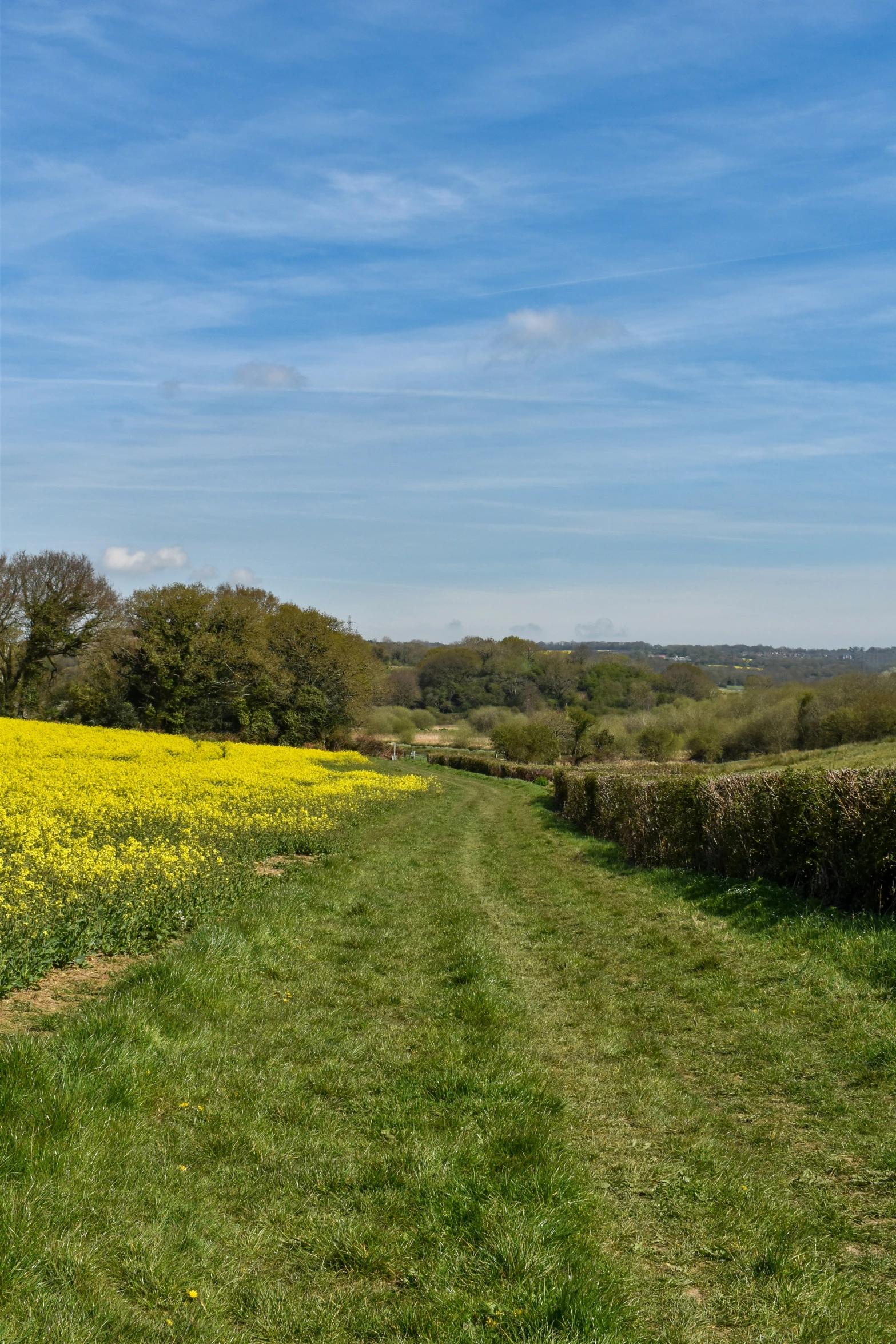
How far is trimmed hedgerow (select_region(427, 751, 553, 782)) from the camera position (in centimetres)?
5562

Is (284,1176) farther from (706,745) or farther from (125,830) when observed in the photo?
(706,745)

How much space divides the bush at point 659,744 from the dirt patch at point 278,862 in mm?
64326

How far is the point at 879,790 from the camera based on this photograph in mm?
10414

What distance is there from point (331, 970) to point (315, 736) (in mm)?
58800

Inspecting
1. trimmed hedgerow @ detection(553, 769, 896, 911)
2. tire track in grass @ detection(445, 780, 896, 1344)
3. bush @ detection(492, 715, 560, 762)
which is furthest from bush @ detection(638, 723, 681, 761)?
tire track in grass @ detection(445, 780, 896, 1344)

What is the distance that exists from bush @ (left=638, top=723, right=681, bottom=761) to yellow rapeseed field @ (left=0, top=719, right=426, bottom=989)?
5096 cm

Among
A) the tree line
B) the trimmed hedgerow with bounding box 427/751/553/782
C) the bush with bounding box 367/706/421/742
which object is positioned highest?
the tree line

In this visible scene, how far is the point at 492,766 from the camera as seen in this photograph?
60.4 m

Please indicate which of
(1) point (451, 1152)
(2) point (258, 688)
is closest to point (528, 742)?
(2) point (258, 688)

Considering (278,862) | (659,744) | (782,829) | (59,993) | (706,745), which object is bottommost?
(659,744)

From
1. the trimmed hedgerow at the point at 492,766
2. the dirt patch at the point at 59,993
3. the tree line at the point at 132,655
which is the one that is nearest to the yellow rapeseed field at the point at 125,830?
the dirt patch at the point at 59,993

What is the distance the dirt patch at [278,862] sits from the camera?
45.8ft

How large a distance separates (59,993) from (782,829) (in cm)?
967

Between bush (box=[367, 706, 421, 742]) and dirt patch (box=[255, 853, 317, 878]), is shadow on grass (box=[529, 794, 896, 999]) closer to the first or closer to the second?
dirt patch (box=[255, 853, 317, 878])
